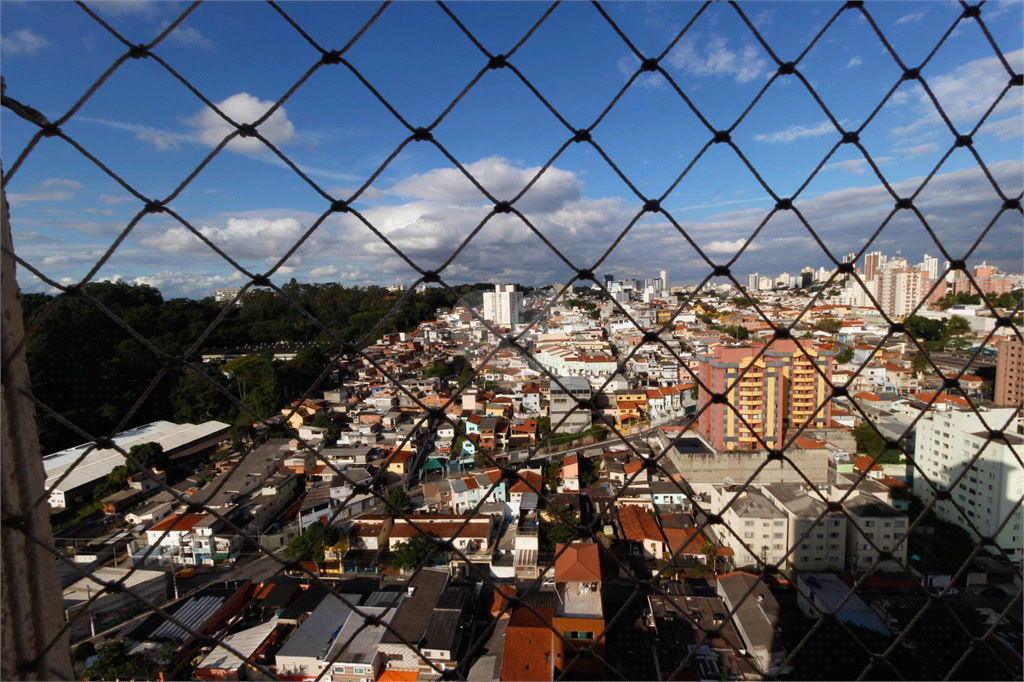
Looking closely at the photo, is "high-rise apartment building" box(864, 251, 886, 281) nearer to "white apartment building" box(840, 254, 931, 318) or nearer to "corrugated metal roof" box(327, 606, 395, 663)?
"white apartment building" box(840, 254, 931, 318)

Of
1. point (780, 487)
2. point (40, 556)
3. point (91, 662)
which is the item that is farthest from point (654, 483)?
point (40, 556)

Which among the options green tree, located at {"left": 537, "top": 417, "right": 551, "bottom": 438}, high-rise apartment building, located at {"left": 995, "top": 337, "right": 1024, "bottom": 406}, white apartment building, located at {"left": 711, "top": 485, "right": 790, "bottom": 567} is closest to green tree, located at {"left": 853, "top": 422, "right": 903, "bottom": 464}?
high-rise apartment building, located at {"left": 995, "top": 337, "right": 1024, "bottom": 406}

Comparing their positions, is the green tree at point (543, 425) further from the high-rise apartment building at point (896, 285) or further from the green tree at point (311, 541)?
the high-rise apartment building at point (896, 285)

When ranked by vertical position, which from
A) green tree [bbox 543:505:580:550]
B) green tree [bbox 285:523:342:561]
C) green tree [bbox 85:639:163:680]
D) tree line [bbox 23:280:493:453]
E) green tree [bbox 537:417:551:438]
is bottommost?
green tree [bbox 85:639:163:680]

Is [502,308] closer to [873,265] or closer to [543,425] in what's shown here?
[543,425]

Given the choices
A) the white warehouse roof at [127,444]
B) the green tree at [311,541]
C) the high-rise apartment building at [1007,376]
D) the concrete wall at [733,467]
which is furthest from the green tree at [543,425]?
the high-rise apartment building at [1007,376]

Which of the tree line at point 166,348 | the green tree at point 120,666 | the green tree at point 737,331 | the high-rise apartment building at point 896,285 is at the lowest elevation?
the green tree at point 120,666
